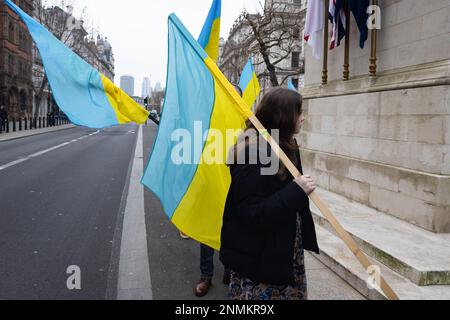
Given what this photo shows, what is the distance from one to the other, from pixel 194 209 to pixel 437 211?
3193 millimetres

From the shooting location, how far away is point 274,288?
235 cm

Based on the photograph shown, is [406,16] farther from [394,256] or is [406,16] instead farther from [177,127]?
[177,127]

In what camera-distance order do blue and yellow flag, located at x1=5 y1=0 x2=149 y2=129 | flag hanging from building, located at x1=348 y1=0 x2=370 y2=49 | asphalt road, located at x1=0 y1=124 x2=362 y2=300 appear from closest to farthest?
1. blue and yellow flag, located at x1=5 y1=0 x2=149 y2=129
2. asphalt road, located at x1=0 y1=124 x2=362 y2=300
3. flag hanging from building, located at x1=348 y1=0 x2=370 y2=49

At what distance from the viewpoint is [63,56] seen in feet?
10.5

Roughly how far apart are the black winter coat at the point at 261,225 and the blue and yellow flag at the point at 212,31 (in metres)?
2.38

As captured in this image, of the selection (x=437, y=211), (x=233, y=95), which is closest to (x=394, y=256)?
(x=437, y=211)

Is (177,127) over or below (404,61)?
below

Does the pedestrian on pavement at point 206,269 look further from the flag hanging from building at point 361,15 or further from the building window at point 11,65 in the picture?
the building window at point 11,65

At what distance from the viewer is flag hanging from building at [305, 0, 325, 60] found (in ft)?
26.5

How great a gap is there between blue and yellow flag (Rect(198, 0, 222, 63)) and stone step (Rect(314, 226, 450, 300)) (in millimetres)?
2453

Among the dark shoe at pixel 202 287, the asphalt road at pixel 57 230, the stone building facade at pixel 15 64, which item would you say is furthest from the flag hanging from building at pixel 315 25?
the stone building facade at pixel 15 64

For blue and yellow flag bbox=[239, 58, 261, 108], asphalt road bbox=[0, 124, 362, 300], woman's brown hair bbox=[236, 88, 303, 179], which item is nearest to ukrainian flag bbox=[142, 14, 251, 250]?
woman's brown hair bbox=[236, 88, 303, 179]

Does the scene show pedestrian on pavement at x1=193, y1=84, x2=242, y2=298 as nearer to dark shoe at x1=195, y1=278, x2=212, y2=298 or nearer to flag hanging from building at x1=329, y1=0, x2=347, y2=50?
dark shoe at x1=195, y1=278, x2=212, y2=298

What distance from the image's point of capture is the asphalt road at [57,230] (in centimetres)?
389
